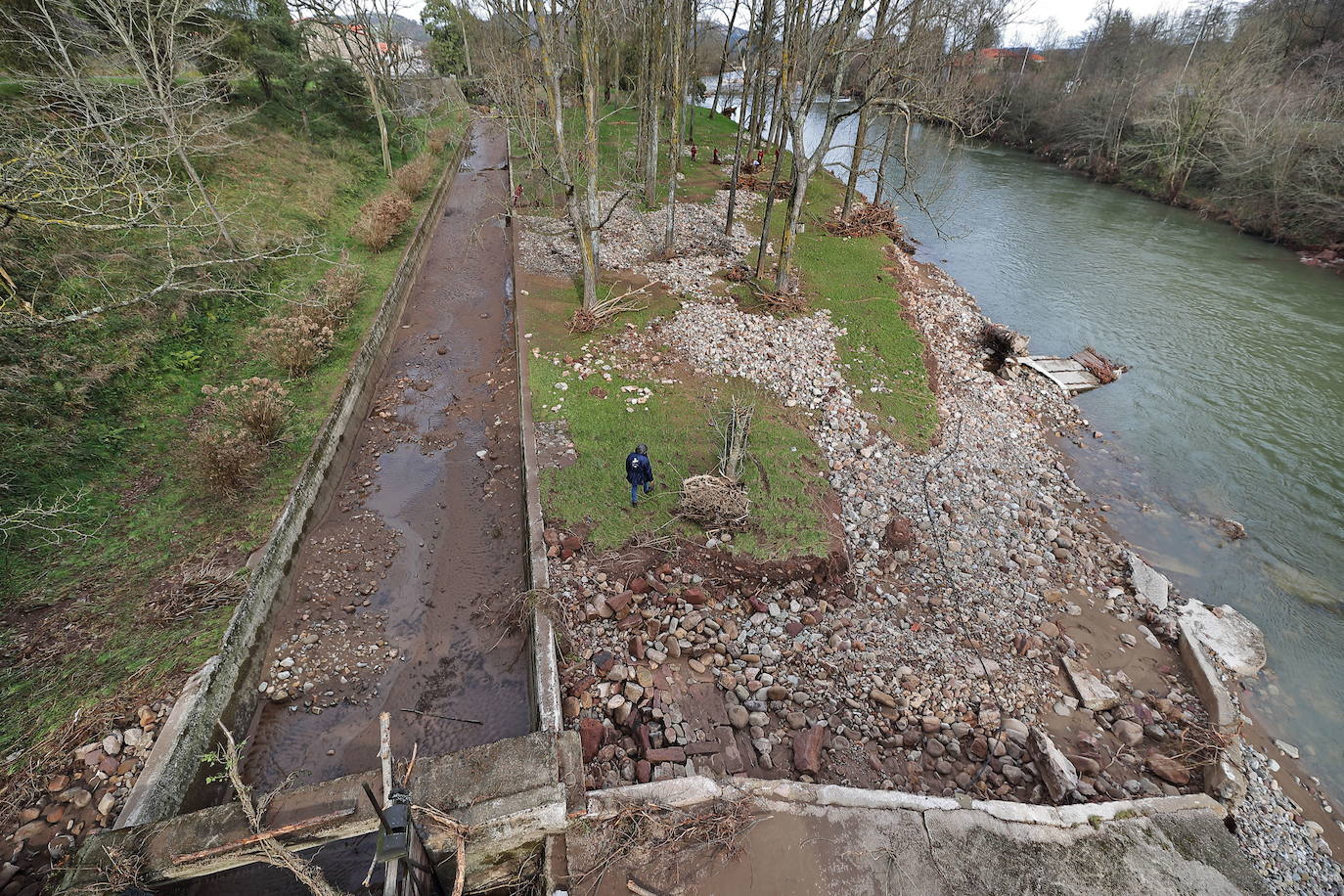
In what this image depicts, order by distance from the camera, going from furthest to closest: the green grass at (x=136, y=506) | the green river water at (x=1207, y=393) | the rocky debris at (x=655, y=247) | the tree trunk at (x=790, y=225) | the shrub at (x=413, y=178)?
the shrub at (x=413, y=178)
the rocky debris at (x=655, y=247)
the tree trunk at (x=790, y=225)
the green river water at (x=1207, y=393)
the green grass at (x=136, y=506)

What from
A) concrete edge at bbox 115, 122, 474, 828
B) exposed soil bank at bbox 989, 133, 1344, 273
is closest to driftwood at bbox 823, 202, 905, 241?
concrete edge at bbox 115, 122, 474, 828

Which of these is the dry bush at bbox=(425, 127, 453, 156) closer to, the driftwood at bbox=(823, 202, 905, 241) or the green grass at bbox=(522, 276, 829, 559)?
the driftwood at bbox=(823, 202, 905, 241)

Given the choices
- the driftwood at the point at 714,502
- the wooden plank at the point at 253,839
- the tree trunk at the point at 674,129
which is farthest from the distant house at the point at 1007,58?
the wooden plank at the point at 253,839

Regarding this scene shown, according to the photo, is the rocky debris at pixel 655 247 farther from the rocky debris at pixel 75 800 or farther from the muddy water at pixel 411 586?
the rocky debris at pixel 75 800

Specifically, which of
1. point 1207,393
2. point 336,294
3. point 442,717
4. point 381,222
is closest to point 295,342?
point 336,294

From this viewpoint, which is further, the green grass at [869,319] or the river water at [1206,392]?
the green grass at [869,319]

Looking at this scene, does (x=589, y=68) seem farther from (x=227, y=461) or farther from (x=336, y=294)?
(x=227, y=461)
